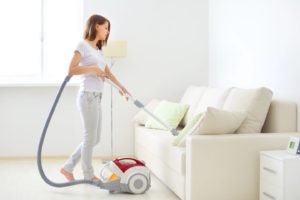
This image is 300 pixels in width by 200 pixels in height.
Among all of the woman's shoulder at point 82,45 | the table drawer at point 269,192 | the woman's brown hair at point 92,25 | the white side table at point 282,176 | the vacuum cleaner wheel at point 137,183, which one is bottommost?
the vacuum cleaner wheel at point 137,183

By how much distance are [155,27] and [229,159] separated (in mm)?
3035

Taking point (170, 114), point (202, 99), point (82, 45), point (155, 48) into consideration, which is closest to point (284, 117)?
point (202, 99)

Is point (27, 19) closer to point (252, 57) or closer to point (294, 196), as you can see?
point (252, 57)

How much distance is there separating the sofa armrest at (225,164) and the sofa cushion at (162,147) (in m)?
0.19

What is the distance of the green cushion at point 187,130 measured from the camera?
3.89 metres

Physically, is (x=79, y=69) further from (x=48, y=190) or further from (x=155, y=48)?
(x=155, y=48)

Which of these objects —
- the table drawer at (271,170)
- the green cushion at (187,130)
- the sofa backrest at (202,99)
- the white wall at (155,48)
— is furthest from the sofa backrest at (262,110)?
the white wall at (155,48)

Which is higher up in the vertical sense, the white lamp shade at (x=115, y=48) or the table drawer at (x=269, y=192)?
the white lamp shade at (x=115, y=48)

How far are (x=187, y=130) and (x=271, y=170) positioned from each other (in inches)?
30.6

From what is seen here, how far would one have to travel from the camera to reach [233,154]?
12.2 feet

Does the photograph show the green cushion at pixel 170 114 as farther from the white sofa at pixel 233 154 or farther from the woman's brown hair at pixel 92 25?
the woman's brown hair at pixel 92 25

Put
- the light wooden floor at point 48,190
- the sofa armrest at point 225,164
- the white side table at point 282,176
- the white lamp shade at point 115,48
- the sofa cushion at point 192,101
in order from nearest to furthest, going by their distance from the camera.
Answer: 1. the white side table at point 282,176
2. the sofa armrest at point 225,164
3. the light wooden floor at point 48,190
4. the sofa cushion at point 192,101
5. the white lamp shade at point 115,48

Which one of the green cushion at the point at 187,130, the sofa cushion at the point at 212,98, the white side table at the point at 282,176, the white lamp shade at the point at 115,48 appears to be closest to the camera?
the white side table at the point at 282,176

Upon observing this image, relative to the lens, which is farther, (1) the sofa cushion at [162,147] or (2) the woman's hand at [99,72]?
(2) the woman's hand at [99,72]
